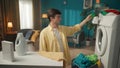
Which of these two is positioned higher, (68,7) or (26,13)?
(68,7)

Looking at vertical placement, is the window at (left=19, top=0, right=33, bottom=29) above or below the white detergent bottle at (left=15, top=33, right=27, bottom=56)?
above

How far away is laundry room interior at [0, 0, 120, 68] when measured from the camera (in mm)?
1420

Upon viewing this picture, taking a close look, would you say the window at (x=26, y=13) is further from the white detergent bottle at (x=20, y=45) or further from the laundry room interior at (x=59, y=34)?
the white detergent bottle at (x=20, y=45)

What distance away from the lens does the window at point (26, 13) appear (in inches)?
224

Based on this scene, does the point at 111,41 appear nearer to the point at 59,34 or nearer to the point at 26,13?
the point at 59,34

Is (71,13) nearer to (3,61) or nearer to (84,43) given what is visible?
(84,43)

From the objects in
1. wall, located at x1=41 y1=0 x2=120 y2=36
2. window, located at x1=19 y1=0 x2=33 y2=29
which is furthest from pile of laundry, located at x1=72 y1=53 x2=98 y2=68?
window, located at x1=19 y1=0 x2=33 y2=29

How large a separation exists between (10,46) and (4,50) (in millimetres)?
106

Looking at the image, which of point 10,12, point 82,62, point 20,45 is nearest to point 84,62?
point 82,62

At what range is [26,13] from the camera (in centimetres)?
578

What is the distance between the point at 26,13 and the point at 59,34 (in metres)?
4.04

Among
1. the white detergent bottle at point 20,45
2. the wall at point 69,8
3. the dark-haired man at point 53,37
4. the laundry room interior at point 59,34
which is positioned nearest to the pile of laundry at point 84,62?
the laundry room interior at point 59,34

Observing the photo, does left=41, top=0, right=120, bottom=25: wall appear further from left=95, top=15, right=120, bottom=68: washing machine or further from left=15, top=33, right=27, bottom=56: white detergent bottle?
left=15, top=33, right=27, bottom=56: white detergent bottle

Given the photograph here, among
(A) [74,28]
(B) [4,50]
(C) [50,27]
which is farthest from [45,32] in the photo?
(B) [4,50]
